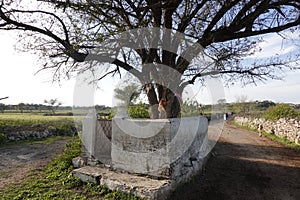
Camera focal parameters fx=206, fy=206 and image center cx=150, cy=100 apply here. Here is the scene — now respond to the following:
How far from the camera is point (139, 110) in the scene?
731 centimetres

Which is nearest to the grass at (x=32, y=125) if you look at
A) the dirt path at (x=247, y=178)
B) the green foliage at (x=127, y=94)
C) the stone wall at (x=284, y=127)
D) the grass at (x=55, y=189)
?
the green foliage at (x=127, y=94)

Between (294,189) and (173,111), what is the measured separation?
11.6 feet

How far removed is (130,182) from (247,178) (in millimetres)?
3439

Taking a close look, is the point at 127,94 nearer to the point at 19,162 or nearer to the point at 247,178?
the point at 19,162

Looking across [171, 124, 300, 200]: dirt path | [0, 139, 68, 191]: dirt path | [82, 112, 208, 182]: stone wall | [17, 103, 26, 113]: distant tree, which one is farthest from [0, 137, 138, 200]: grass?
[17, 103, 26, 113]: distant tree

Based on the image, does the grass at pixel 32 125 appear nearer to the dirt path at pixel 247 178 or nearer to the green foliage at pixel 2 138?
the green foliage at pixel 2 138

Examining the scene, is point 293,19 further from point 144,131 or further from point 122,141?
point 122,141

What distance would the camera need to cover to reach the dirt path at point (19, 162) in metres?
5.25

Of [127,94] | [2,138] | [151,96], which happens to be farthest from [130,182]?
[2,138]

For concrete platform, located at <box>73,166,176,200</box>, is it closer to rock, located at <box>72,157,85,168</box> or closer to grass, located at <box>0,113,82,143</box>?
rock, located at <box>72,157,85,168</box>

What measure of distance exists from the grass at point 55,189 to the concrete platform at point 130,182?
0.36 ft

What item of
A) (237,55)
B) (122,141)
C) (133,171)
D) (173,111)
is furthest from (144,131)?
(237,55)

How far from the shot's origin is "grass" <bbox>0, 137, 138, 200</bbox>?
4.08 metres

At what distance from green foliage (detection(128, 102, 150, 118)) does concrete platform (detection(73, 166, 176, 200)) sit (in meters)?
2.57
